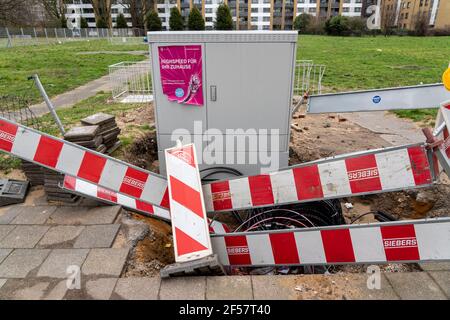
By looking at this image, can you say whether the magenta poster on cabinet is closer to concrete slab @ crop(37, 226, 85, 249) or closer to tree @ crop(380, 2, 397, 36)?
concrete slab @ crop(37, 226, 85, 249)

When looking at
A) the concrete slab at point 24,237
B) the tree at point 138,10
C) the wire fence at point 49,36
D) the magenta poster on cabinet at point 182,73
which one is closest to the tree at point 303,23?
the tree at point 138,10

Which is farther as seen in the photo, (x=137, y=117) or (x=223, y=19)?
(x=223, y=19)

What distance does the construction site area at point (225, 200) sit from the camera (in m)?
2.63

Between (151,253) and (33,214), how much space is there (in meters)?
1.78

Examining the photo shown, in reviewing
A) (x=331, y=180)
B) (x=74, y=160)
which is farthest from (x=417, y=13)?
(x=74, y=160)

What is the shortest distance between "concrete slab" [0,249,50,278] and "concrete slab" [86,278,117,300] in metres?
0.71

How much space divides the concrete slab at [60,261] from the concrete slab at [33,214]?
887 millimetres

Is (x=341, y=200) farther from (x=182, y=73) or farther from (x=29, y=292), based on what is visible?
(x=29, y=292)

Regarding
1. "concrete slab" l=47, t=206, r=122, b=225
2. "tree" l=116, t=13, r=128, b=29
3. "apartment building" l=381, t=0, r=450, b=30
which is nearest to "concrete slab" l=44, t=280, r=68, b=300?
"concrete slab" l=47, t=206, r=122, b=225

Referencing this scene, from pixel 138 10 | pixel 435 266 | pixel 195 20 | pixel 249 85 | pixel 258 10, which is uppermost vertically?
pixel 258 10

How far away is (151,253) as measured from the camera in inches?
135

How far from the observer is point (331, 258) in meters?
2.88

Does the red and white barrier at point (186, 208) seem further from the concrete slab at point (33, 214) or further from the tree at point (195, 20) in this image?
the tree at point (195, 20)

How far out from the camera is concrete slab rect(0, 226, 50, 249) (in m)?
3.41
